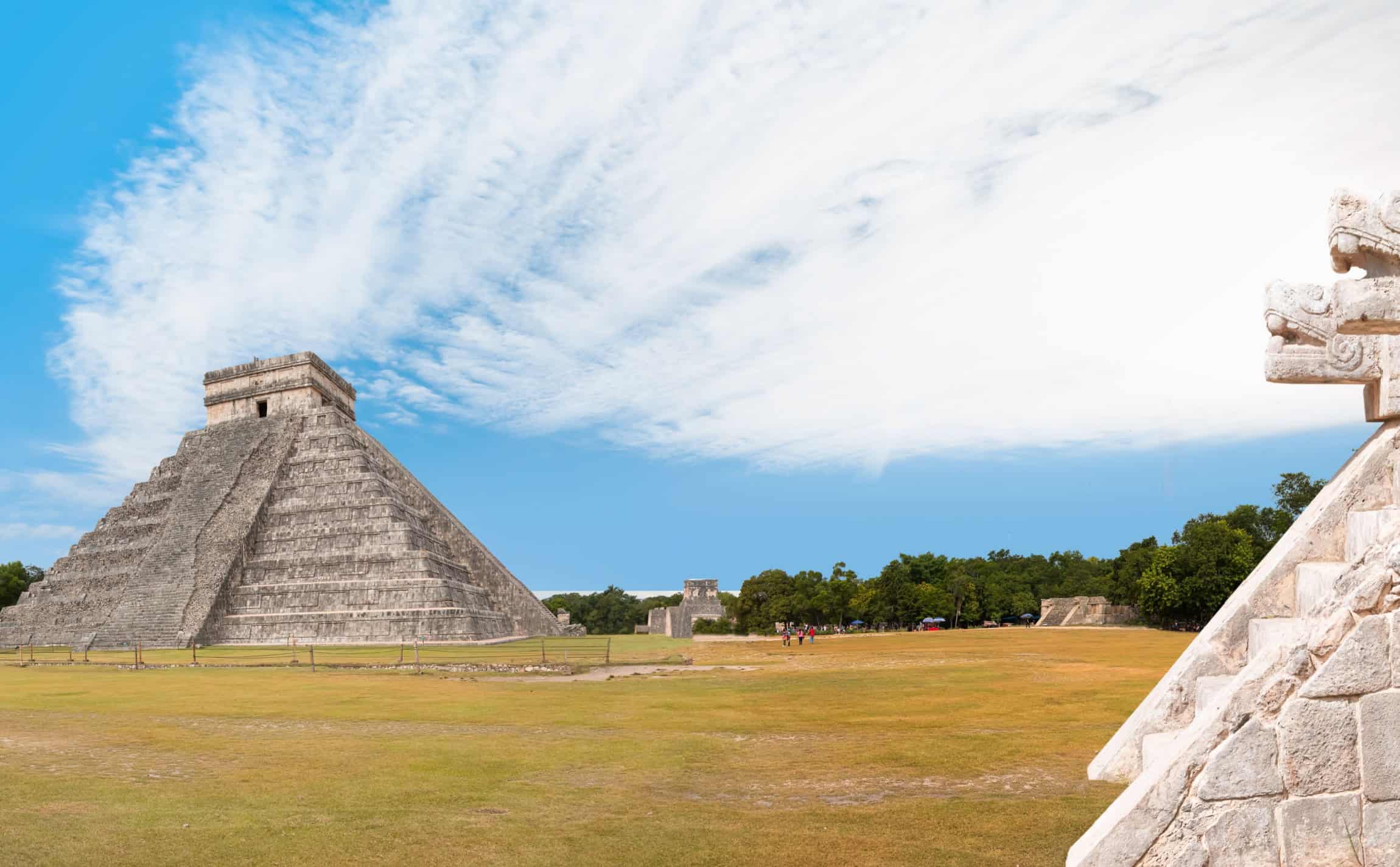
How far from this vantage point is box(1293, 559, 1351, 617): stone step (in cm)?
480

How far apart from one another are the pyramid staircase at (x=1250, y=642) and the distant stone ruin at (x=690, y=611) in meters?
51.8

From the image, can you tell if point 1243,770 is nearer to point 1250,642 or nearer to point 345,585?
point 1250,642

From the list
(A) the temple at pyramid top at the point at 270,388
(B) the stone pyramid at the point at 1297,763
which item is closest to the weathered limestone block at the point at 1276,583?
(B) the stone pyramid at the point at 1297,763

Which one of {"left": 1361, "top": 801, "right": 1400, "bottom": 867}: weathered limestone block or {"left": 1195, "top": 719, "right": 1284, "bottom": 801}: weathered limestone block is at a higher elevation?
{"left": 1195, "top": 719, "right": 1284, "bottom": 801}: weathered limestone block

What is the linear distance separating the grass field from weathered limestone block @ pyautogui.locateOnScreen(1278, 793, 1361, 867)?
1134mm

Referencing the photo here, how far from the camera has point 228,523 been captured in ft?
123

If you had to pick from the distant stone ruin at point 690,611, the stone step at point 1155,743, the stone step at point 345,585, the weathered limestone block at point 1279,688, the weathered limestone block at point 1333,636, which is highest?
the weathered limestone block at point 1333,636

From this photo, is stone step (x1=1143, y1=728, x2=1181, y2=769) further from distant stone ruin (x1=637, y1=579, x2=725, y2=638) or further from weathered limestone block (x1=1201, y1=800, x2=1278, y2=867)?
distant stone ruin (x1=637, y1=579, x2=725, y2=638)

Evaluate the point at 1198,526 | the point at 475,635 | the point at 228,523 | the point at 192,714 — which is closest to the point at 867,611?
the point at 1198,526

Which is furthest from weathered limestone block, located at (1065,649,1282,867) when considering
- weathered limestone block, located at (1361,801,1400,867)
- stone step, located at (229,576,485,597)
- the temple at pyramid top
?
the temple at pyramid top

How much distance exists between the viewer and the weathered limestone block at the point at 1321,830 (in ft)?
12.0

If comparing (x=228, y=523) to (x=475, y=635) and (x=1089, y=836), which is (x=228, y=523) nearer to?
(x=475, y=635)

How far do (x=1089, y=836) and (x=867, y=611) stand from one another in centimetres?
5119

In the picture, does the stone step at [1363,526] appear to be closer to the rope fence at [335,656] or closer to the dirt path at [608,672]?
the dirt path at [608,672]
